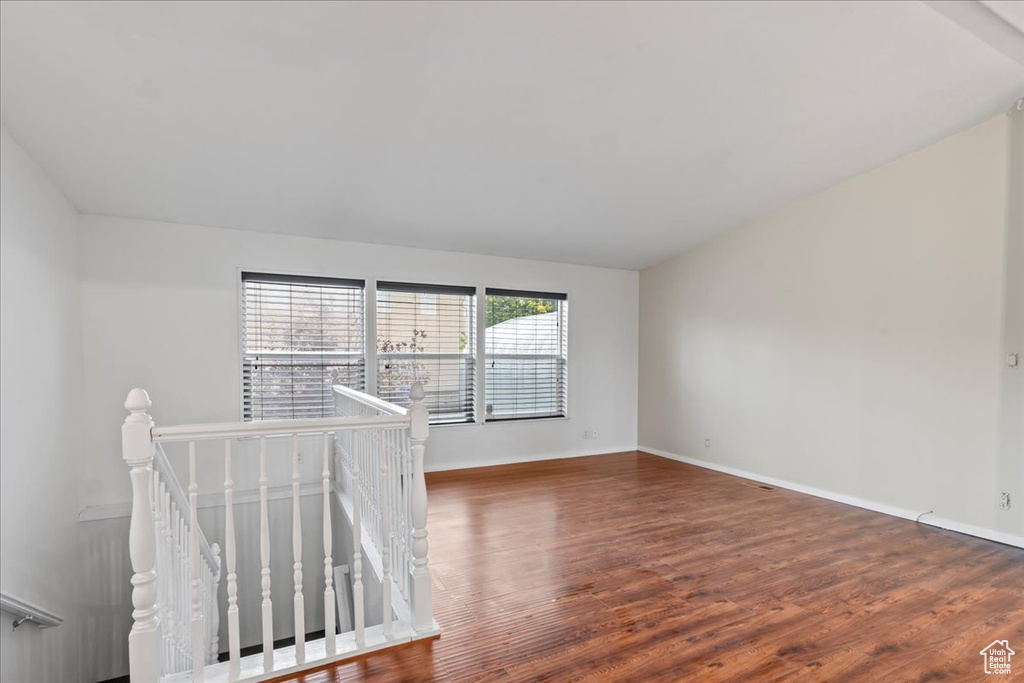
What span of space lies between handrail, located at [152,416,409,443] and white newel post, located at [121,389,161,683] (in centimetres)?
7

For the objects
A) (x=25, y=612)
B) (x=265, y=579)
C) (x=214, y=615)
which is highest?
(x=265, y=579)

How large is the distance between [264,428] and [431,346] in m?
3.19

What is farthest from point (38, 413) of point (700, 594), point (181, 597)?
point (700, 594)

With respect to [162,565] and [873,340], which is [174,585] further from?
[873,340]

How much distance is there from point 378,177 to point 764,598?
3518 mm

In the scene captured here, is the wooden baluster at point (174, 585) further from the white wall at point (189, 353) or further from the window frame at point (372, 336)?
the window frame at point (372, 336)

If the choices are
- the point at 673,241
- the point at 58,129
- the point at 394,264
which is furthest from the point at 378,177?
the point at 673,241

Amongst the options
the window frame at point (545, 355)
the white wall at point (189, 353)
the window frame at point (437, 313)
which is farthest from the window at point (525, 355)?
the white wall at point (189, 353)

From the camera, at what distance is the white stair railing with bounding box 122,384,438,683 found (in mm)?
1716

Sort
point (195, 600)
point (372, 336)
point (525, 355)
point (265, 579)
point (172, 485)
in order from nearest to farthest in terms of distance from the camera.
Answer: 1. point (195, 600)
2. point (265, 579)
3. point (172, 485)
4. point (372, 336)
5. point (525, 355)

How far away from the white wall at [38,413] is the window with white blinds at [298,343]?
116cm

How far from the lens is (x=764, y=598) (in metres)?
2.52

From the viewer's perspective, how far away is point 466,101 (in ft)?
9.20

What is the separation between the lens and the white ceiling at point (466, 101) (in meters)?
2.22
